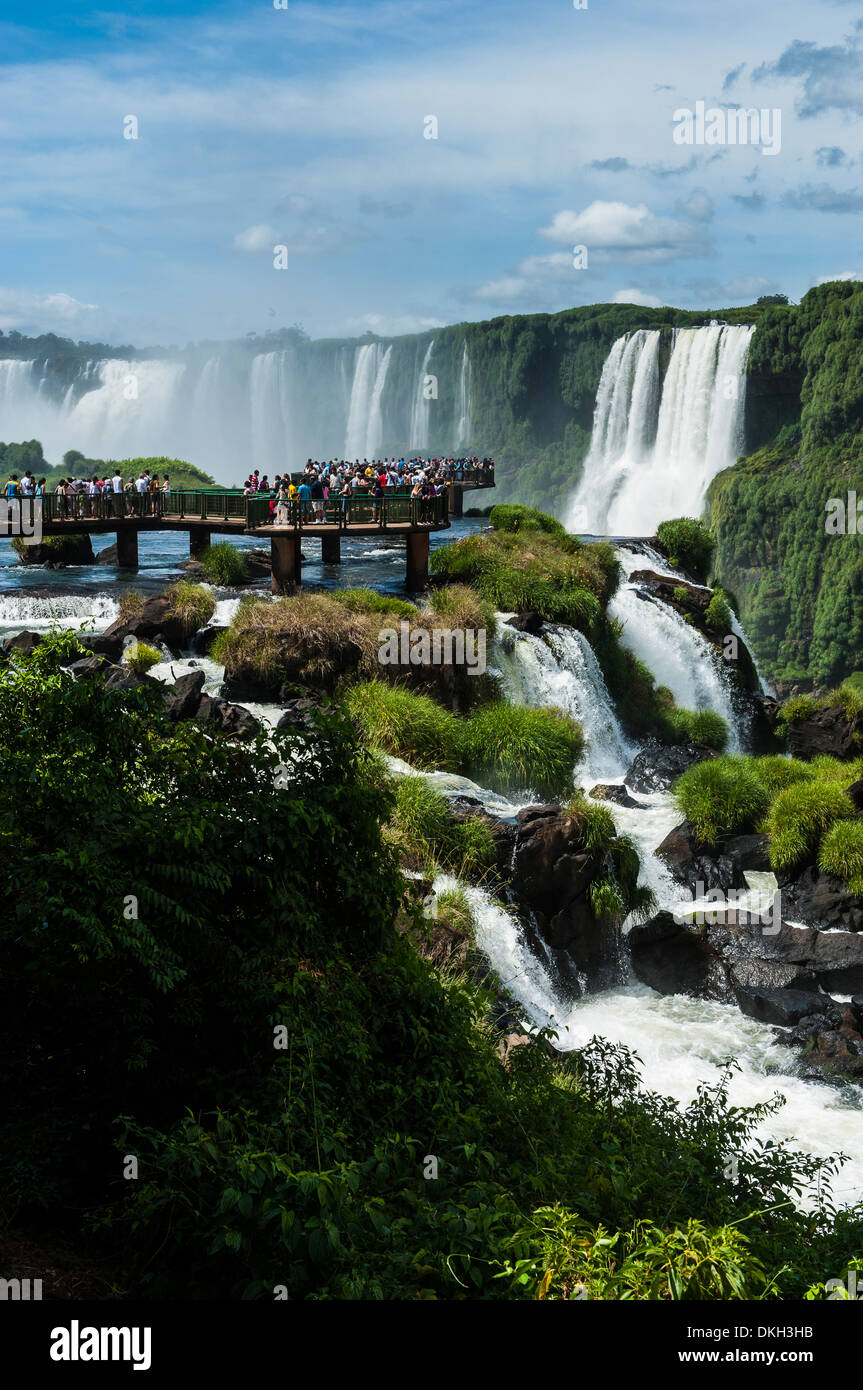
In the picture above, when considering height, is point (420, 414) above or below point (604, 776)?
above

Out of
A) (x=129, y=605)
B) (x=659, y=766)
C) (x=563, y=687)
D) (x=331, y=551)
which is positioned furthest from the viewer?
(x=331, y=551)

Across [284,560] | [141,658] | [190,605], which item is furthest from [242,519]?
[141,658]

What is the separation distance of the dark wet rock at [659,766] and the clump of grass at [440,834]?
737 cm

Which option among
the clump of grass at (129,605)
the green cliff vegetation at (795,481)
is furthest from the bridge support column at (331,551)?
the green cliff vegetation at (795,481)

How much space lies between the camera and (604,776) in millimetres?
22328

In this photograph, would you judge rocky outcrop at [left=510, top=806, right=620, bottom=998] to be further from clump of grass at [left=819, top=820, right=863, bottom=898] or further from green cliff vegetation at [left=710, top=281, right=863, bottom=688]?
green cliff vegetation at [left=710, top=281, right=863, bottom=688]

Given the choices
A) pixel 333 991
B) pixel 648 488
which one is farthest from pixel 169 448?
pixel 333 991

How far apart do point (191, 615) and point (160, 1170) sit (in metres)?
16.1

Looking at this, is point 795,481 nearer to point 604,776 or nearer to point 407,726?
point 604,776

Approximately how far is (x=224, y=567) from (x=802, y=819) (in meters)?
13.2

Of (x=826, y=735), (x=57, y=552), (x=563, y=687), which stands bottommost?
(x=826, y=735)

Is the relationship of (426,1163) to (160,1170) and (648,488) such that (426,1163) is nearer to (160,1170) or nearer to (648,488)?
(160,1170)

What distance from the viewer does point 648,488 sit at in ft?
281

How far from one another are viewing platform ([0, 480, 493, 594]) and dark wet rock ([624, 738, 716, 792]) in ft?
21.0
